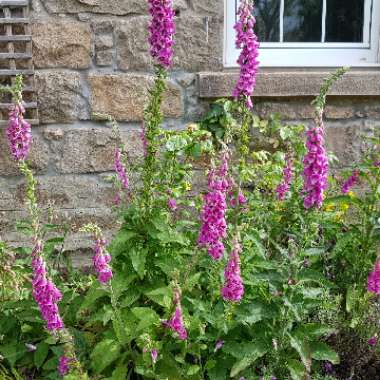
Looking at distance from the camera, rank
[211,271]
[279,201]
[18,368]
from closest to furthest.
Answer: [211,271] → [18,368] → [279,201]

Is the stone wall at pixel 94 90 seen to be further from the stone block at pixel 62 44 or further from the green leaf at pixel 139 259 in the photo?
the green leaf at pixel 139 259

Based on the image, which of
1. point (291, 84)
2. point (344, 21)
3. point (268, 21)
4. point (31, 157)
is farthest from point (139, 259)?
point (344, 21)

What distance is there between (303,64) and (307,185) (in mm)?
2395

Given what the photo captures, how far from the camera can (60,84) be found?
371cm

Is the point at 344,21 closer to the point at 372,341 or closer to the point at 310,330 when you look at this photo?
the point at 372,341

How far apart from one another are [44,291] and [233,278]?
0.70 m

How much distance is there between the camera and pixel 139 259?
2.37 metres

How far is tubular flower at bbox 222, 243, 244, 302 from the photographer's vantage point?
192 cm

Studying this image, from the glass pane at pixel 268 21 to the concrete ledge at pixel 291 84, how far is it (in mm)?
355

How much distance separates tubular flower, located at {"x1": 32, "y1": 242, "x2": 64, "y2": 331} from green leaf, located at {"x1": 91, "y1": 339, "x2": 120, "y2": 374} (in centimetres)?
29

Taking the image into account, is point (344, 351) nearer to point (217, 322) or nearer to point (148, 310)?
point (217, 322)

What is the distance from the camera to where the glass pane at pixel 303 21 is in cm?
420

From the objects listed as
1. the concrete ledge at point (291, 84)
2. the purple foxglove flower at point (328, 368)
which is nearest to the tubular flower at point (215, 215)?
the purple foxglove flower at point (328, 368)

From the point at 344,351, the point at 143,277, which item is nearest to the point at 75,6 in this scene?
the point at 143,277
